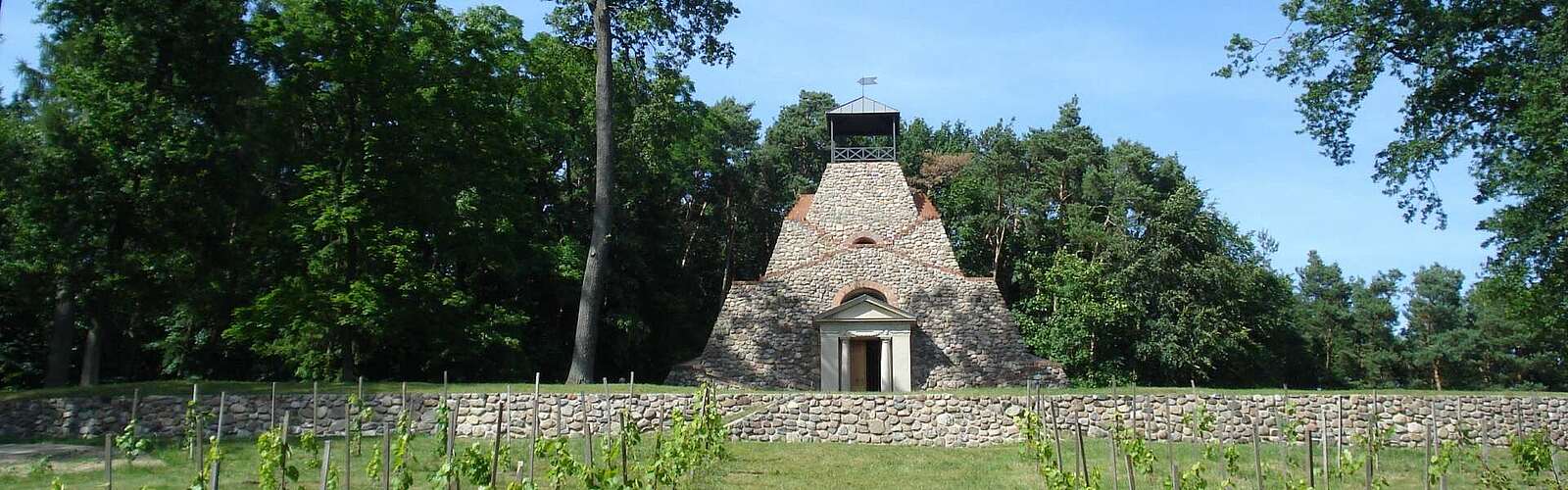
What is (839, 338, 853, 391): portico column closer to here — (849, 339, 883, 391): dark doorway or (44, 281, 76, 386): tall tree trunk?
(849, 339, 883, 391): dark doorway

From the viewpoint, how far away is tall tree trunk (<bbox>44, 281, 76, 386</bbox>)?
19047 mm

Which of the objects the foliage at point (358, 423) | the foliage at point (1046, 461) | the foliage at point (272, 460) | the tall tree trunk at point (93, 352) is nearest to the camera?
the foliage at point (272, 460)

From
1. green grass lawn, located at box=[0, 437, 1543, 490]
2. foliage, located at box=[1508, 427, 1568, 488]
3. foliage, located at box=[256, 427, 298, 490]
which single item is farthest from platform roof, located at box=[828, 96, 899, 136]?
foliage, located at box=[256, 427, 298, 490]

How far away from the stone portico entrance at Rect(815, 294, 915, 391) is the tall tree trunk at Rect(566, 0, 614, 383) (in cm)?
732

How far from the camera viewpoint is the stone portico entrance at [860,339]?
2509cm

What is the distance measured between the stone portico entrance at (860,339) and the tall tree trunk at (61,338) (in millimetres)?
16091

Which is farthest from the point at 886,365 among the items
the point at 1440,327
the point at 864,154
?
the point at 1440,327

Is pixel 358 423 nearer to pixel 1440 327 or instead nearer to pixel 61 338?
pixel 61 338

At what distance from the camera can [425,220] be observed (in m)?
21.8

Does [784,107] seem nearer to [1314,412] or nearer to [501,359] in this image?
[501,359]

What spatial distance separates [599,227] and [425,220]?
441 cm

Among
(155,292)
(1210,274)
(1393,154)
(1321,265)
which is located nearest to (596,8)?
(155,292)

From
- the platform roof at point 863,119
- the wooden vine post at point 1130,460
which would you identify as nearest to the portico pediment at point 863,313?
the platform roof at point 863,119

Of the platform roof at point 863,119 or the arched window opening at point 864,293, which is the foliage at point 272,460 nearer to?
the arched window opening at point 864,293
